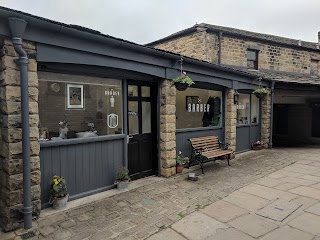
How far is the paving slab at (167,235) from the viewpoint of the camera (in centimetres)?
337

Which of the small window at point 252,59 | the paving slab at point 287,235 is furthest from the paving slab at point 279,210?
the small window at point 252,59

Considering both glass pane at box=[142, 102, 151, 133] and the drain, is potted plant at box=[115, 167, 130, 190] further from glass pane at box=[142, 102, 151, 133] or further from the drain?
the drain

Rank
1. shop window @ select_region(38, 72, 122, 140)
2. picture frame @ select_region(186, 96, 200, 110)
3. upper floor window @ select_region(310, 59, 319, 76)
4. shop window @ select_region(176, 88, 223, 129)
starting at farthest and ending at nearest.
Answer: upper floor window @ select_region(310, 59, 319, 76)
picture frame @ select_region(186, 96, 200, 110)
shop window @ select_region(176, 88, 223, 129)
shop window @ select_region(38, 72, 122, 140)

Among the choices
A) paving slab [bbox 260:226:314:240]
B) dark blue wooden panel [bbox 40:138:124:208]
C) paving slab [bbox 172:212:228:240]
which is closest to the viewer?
paving slab [bbox 260:226:314:240]

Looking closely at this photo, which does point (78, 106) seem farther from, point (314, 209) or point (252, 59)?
point (252, 59)

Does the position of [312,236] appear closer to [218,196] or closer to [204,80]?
[218,196]

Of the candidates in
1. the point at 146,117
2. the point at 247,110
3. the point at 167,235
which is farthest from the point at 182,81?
the point at 247,110

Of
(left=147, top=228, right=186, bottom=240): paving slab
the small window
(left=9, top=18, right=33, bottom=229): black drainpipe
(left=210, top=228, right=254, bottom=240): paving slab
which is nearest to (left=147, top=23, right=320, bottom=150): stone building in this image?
the small window

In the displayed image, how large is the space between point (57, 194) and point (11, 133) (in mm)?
1343

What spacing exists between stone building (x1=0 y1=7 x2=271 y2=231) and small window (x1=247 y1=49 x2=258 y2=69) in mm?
6985

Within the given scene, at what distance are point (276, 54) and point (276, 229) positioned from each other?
44.7 feet

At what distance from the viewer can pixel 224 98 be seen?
8.63m

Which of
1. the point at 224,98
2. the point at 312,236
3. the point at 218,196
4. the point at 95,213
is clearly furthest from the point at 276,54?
the point at 95,213

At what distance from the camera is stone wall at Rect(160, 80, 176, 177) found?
610 centimetres
